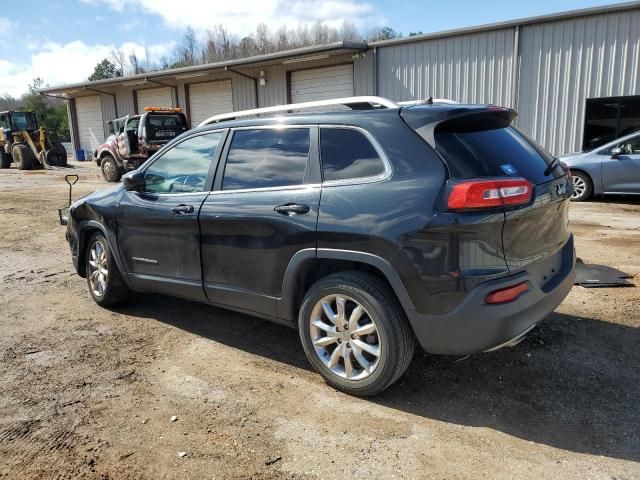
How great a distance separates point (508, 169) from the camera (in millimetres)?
3055

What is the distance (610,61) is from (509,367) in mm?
12509

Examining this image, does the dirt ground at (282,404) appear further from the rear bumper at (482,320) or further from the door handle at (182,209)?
the door handle at (182,209)

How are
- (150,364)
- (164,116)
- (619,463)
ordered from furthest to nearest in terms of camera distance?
(164,116), (150,364), (619,463)

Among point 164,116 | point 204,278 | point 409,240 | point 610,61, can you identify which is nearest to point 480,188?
point 409,240

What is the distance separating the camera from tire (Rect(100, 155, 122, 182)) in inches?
732

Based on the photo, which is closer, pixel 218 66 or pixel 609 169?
pixel 609 169

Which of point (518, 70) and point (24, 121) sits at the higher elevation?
point (518, 70)

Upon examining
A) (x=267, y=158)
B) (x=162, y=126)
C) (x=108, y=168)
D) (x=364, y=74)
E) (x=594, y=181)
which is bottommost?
(x=594, y=181)

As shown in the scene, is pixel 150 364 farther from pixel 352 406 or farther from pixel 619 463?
pixel 619 463

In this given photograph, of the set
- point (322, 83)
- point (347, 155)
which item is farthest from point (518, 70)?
point (347, 155)

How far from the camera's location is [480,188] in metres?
2.83

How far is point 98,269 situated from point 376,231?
326 centimetres

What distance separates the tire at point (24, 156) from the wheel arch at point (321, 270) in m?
23.8

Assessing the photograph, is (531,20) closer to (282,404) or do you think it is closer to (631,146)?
(631,146)
